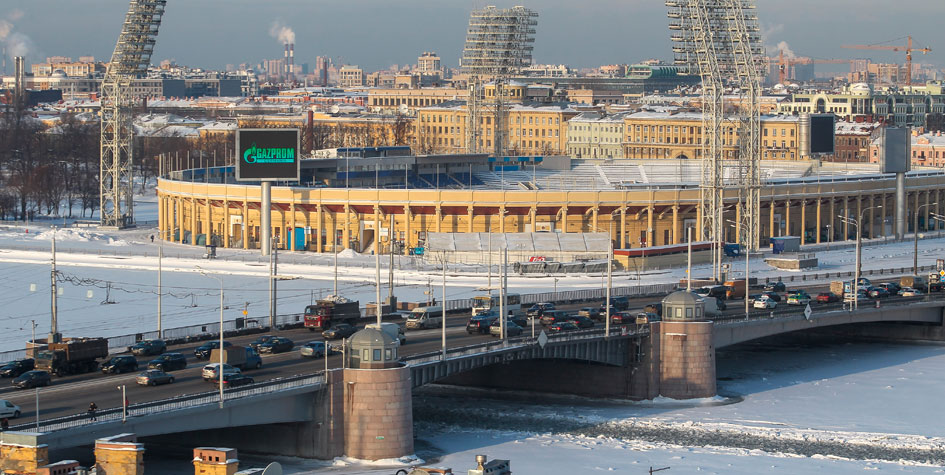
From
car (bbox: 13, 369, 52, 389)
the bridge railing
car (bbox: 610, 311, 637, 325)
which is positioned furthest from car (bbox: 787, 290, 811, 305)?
car (bbox: 13, 369, 52, 389)

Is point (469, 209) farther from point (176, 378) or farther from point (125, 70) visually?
point (176, 378)

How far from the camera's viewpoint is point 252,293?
97.1 metres

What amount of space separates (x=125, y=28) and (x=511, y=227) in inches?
1476

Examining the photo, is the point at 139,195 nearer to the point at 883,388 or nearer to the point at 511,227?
the point at 511,227

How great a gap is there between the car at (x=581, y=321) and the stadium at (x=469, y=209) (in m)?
32.4

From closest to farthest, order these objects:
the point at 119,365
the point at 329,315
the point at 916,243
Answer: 1. the point at 119,365
2. the point at 329,315
3. the point at 916,243

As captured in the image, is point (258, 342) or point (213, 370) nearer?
point (213, 370)

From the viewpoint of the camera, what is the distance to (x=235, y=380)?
5894cm

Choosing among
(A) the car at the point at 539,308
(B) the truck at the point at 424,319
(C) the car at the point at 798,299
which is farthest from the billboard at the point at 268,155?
(B) the truck at the point at 424,319

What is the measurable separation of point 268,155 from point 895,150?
166 feet

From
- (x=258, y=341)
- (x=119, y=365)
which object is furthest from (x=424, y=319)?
(x=119, y=365)

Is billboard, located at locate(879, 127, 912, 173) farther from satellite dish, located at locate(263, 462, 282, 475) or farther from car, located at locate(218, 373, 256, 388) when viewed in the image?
satellite dish, located at locate(263, 462, 282, 475)

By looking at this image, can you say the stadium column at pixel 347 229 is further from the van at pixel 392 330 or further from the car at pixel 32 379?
the car at pixel 32 379

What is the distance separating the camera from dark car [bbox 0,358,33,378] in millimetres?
61250
